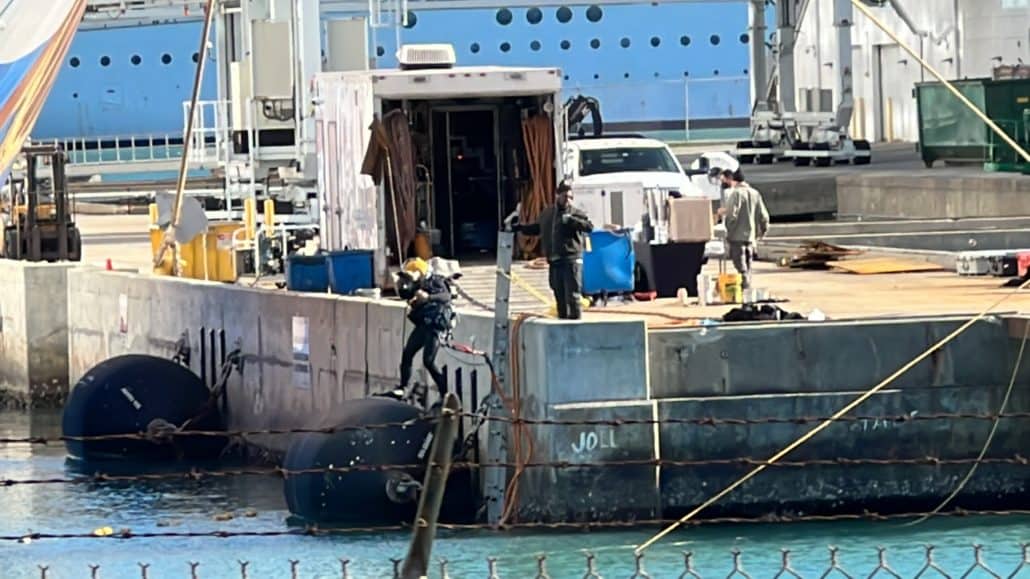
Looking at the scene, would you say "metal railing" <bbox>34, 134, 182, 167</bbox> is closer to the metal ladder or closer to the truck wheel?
the truck wheel

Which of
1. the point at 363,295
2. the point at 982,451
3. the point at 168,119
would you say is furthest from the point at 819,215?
the point at 168,119

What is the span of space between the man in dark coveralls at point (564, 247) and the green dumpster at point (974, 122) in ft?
67.0

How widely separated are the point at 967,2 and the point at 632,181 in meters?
26.5

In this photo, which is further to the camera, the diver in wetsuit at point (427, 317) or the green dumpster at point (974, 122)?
the green dumpster at point (974, 122)

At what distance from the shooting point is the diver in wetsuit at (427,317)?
2228 centimetres

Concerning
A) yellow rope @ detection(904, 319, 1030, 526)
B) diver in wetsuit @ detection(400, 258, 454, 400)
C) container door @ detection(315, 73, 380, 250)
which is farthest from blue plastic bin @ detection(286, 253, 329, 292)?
yellow rope @ detection(904, 319, 1030, 526)

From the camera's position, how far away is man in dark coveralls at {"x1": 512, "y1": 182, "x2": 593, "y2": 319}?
22219 millimetres

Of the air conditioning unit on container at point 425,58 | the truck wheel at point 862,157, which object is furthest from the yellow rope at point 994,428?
the truck wheel at point 862,157

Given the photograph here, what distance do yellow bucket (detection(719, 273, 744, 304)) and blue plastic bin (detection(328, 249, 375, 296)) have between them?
12.5 ft

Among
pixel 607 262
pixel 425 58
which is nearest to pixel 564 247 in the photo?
pixel 607 262

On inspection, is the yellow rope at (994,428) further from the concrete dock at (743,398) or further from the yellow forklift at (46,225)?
the yellow forklift at (46,225)

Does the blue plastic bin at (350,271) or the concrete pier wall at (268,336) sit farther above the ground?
the blue plastic bin at (350,271)

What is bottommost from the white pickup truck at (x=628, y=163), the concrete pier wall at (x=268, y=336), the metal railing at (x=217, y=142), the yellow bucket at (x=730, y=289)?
the concrete pier wall at (x=268, y=336)

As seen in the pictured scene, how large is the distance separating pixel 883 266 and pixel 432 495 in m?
22.1
